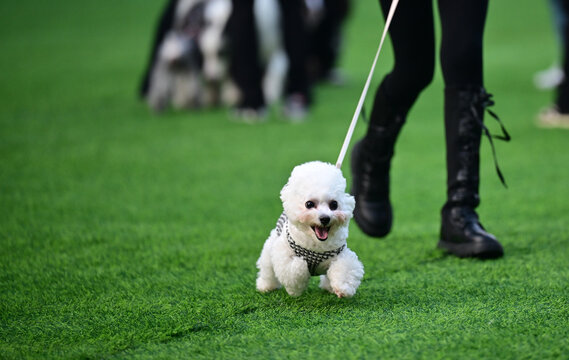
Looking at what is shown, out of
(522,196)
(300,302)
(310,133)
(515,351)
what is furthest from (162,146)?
(515,351)

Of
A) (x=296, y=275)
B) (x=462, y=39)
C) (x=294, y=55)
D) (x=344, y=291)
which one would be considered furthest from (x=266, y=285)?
(x=294, y=55)

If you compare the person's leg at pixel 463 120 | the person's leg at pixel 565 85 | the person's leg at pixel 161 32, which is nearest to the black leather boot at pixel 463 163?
the person's leg at pixel 463 120

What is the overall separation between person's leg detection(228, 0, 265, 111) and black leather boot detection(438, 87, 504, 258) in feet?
12.0

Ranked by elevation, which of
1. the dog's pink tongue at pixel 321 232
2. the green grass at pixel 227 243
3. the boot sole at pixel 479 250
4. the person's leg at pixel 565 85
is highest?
the person's leg at pixel 565 85

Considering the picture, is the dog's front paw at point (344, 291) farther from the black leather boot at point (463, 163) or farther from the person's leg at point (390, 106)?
the person's leg at point (390, 106)

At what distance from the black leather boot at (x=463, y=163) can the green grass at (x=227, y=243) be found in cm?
10

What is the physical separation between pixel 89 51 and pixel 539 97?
614 cm

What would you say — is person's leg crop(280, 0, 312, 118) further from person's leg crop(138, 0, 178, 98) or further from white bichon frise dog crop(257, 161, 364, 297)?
white bichon frise dog crop(257, 161, 364, 297)

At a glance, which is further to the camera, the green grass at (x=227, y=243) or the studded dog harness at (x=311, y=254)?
the studded dog harness at (x=311, y=254)

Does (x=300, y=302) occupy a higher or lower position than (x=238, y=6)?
lower

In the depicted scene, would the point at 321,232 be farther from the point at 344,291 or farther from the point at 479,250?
the point at 479,250

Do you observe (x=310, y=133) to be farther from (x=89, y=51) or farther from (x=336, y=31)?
(x=89, y=51)

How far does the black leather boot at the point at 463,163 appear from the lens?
2953mm

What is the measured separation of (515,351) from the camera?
1.98 meters
